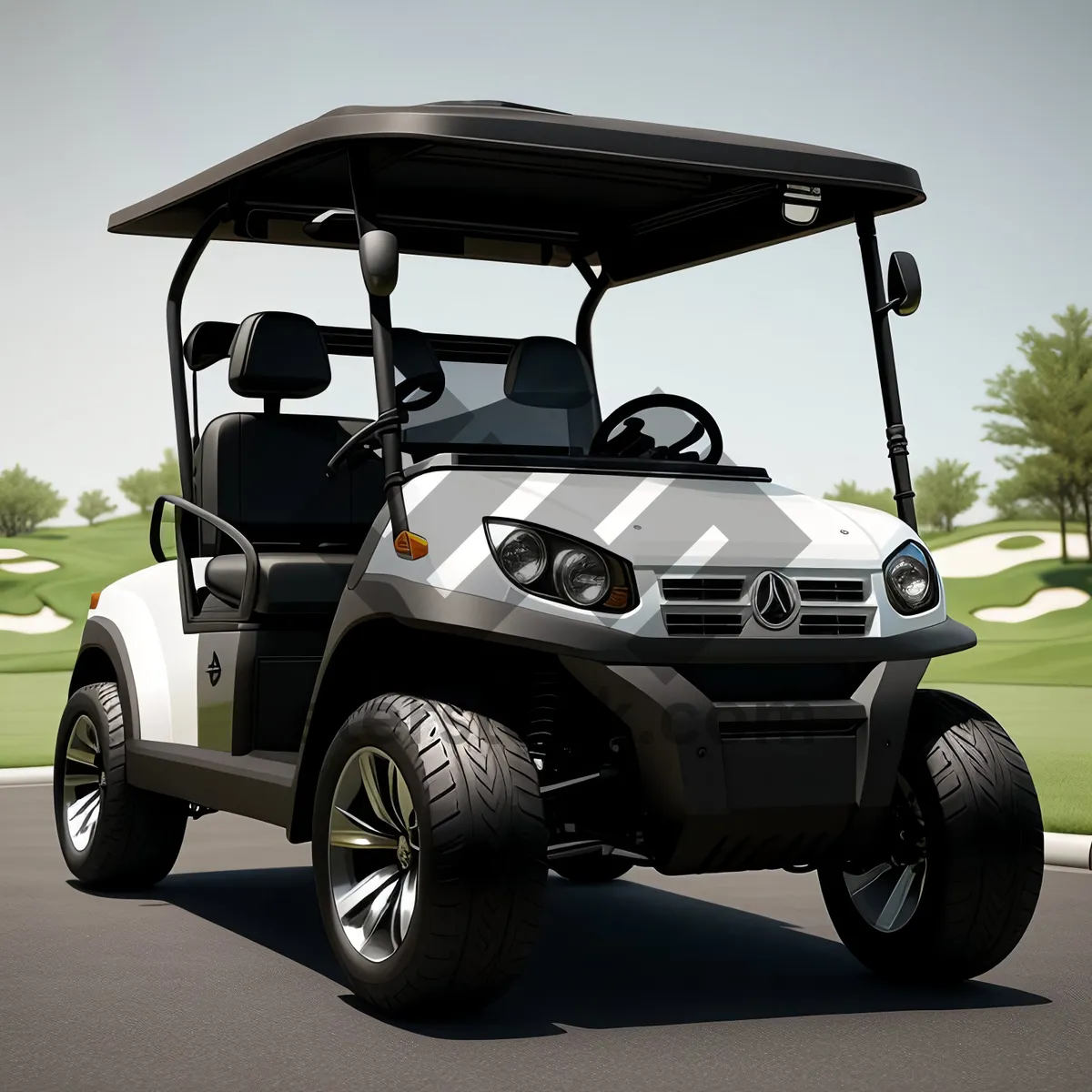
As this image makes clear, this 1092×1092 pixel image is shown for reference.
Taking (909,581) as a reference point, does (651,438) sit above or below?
above

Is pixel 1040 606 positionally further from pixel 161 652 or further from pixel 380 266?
pixel 380 266

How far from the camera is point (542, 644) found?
16.4ft

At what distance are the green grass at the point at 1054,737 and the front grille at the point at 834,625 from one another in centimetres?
419

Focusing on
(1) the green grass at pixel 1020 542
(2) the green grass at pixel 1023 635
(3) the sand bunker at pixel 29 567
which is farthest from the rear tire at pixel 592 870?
(1) the green grass at pixel 1020 542

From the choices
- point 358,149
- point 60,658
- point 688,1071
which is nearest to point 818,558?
point 688,1071

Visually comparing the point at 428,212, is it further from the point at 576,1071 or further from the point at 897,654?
the point at 576,1071

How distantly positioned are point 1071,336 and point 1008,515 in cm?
697

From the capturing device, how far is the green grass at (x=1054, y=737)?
9.99 metres

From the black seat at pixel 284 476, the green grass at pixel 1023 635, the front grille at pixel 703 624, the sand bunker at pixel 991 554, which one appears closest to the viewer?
the front grille at pixel 703 624

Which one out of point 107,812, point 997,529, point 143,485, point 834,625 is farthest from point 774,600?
point 143,485

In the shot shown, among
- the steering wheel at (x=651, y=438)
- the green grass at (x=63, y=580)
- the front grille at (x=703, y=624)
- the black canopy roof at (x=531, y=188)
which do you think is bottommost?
the green grass at (x=63, y=580)

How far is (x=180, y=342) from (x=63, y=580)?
46527 millimetres

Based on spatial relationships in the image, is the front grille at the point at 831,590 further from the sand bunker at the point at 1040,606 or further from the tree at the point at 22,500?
the tree at the point at 22,500

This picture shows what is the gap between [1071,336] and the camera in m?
63.2
